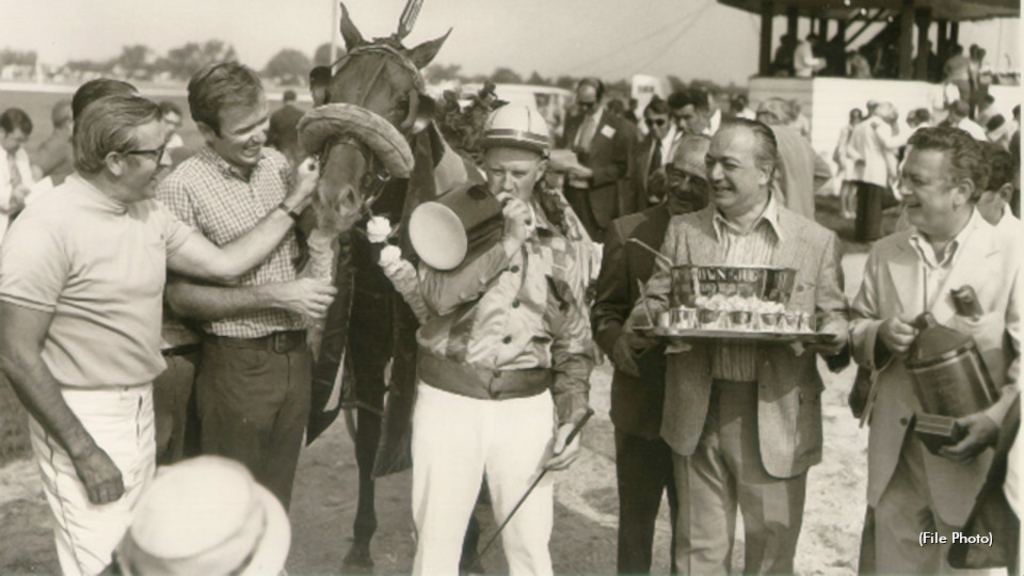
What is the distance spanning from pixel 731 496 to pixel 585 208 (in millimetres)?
6982

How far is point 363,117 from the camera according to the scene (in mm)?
3531

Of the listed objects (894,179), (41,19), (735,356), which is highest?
(41,19)

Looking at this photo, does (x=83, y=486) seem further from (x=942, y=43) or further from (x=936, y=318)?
(x=942, y=43)

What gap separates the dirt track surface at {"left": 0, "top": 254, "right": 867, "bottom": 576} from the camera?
15.1 feet

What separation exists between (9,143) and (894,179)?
967cm

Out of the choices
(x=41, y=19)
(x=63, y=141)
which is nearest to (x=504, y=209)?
(x=41, y=19)

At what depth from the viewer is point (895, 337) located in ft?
10.1

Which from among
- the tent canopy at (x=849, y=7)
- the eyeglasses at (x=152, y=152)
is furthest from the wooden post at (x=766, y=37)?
the eyeglasses at (x=152, y=152)

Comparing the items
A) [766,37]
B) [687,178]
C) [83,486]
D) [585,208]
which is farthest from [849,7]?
[83,486]

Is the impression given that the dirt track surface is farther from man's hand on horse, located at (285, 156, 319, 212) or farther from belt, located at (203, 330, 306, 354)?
man's hand on horse, located at (285, 156, 319, 212)

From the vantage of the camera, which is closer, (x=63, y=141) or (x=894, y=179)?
(x=63, y=141)

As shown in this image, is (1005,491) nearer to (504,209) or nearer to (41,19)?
(504,209)

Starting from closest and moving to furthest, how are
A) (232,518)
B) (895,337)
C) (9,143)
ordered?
(232,518) → (895,337) → (9,143)

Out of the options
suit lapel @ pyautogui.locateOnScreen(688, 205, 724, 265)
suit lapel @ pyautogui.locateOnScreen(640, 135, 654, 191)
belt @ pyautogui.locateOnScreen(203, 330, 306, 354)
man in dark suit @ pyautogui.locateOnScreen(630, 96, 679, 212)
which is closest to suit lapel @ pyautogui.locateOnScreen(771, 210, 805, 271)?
suit lapel @ pyautogui.locateOnScreen(688, 205, 724, 265)
